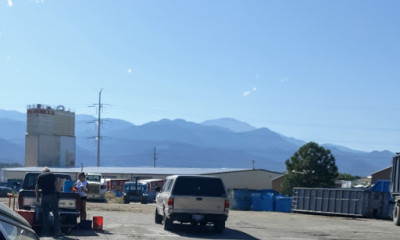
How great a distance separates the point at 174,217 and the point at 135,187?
1537 inches

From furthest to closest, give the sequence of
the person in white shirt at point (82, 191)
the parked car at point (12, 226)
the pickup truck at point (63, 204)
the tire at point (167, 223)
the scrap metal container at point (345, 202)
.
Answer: the scrap metal container at point (345, 202), the tire at point (167, 223), the person in white shirt at point (82, 191), the pickup truck at point (63, 204), the parked car at point (12, 226)

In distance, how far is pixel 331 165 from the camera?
63781 millimetres

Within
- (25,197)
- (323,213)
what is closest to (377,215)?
(323,213)

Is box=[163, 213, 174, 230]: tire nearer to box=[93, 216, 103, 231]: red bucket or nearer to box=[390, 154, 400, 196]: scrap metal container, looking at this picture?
box=[93, 216, 103, 231]: red bucket

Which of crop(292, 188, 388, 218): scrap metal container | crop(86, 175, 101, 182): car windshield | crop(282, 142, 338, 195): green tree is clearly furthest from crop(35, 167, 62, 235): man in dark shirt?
crop(282, 142, 338, 195): green tree

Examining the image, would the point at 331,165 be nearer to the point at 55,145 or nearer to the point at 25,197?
the point at 25,197

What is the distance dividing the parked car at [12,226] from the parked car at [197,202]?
14269 mm

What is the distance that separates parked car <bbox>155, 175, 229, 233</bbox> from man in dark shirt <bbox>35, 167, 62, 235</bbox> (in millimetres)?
4080

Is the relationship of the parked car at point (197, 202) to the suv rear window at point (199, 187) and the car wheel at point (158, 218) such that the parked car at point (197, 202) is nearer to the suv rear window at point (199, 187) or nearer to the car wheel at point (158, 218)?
the suv rear window at point (199, 187)

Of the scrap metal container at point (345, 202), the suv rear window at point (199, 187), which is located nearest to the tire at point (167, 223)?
the suv rear window at point (199, 187)

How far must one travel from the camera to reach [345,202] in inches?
1398

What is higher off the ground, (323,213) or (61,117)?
(61,117)

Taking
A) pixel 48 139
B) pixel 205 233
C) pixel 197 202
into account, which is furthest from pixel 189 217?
pixel 48 139

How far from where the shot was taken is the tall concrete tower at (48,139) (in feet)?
363
